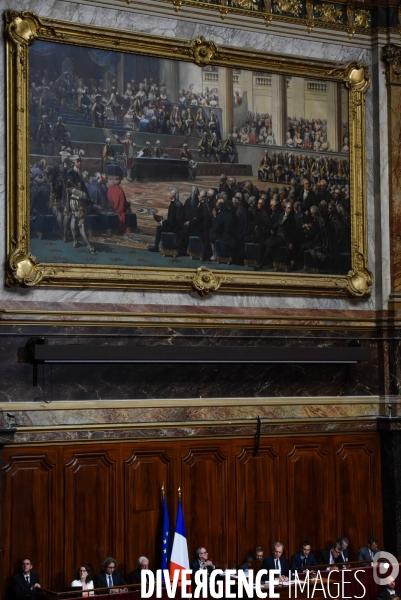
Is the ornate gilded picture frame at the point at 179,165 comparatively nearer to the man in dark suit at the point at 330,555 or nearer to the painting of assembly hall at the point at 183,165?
the painting of assembly hall at the point at 183,165

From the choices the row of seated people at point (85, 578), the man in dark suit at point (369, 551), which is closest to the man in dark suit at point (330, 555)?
the man in dark suit at point (369, 551)

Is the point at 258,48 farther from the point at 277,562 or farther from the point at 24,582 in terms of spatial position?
the point at 24,582

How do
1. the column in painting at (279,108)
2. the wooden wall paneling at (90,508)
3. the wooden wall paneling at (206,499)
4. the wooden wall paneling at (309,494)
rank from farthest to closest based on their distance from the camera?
1. the column in painting at (279,108)
2. the wooden wall paneling at (309,494)
3. the wooden wall paneling at (206,499)
4. the wooden wall paneling at (90,508)

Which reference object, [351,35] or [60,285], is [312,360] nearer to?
[60,285]

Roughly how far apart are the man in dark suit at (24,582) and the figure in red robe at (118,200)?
5.29 m

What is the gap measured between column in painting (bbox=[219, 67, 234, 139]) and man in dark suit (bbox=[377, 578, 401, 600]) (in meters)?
7.57

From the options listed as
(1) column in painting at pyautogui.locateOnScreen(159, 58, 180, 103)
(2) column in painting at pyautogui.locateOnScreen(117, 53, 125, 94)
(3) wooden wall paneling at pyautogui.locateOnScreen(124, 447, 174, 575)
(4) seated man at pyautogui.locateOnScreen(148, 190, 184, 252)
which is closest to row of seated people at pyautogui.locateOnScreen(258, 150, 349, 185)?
(4) seated man at pyautogui.locateOnScreen(148, 190, 184, 252)

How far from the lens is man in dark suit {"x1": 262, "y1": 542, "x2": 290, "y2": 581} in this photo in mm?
15289

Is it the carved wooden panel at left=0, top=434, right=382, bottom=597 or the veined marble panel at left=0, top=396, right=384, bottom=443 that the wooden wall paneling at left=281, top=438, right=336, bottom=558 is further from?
the veined marble panel at left=0, top=396, right=384, bottom=443

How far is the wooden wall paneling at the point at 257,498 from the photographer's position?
16.1 meters

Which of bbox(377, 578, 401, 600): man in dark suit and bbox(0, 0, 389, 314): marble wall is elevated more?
bbox(0, 0, 389, 314): marble wall

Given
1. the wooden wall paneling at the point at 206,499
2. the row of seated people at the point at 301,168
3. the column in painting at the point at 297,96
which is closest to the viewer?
the wooden wall paneling at the point at 206,499

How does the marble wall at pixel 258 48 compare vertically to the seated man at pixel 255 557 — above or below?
above

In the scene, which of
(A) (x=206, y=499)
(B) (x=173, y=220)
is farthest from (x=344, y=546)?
(B) (x=173, y=220)
